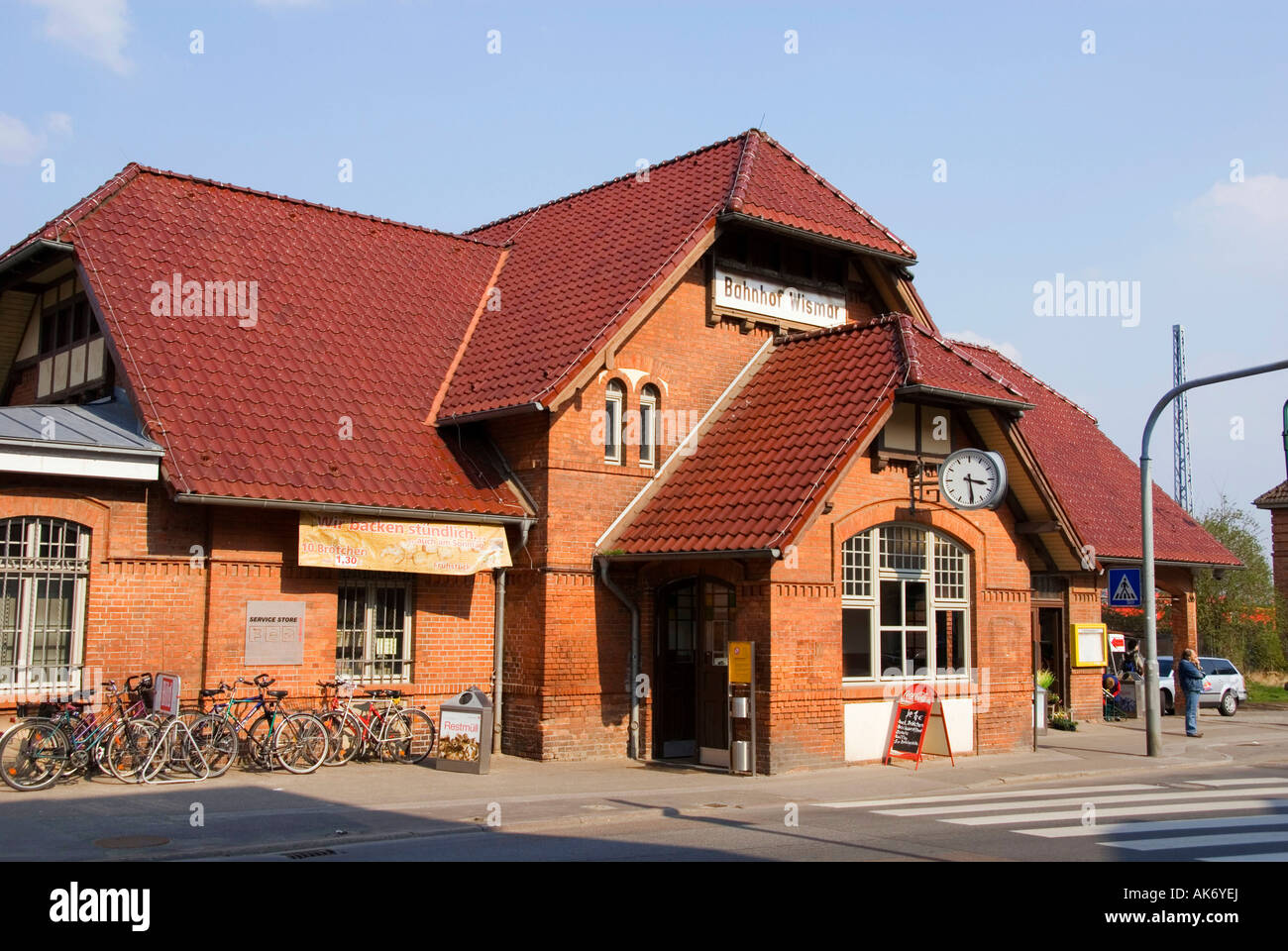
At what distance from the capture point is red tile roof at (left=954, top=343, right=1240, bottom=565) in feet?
88.6

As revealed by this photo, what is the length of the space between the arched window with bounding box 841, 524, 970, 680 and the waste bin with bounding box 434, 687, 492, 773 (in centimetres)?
523

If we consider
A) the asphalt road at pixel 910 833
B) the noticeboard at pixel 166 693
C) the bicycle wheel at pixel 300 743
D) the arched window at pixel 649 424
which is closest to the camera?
the asphalt road at pixel 910 833

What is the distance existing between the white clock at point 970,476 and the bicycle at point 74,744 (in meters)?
11.3

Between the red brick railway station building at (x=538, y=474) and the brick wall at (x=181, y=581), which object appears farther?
the red brick railway station building at (x=538, y=474)

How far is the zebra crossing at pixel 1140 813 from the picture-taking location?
11.3 meters

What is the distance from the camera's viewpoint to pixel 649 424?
19.5 meters

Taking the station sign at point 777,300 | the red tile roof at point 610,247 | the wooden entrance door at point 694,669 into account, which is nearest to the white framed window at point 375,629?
the red tile roof at point 610,247

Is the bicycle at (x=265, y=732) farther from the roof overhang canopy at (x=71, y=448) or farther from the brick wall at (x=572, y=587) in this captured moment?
the brick wall at (x=572, y=587)

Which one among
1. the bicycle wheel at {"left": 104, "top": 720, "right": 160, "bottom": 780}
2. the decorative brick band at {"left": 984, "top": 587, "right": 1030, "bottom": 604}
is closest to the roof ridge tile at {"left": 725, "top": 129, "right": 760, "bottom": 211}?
the decorative brick band at {"left": 984, "top": 587, "right": 1030, "bottom": 604}

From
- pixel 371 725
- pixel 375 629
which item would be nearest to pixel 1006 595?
pixel 375 629

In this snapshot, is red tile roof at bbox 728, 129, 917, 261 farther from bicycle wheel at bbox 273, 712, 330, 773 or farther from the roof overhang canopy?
bicycle wheel at bbox 273, 712, 330, 773

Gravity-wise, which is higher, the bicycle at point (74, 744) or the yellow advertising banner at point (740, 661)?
the yellow advertising banner at point (740, 661)

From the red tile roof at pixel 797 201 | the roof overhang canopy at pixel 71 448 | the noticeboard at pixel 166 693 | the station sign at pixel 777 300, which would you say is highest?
the red tile roof at pixel 797 201

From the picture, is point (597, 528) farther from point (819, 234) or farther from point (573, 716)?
point (819, 234)
